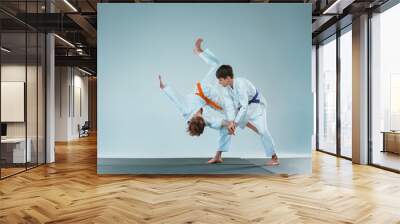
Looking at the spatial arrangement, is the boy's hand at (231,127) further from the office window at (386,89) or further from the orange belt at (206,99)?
the office window at (386,89)

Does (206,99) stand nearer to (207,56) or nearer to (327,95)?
(207,56)

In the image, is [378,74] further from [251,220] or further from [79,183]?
[79,183]

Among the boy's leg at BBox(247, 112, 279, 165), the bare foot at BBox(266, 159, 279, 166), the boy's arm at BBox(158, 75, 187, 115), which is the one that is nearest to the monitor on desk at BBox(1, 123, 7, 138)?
the boy's arm at BBox(158, 75, 187, 115)

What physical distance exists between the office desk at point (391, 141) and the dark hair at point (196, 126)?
12.6 feet

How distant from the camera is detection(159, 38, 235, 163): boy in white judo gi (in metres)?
6.68

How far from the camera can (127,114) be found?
668 centimetres

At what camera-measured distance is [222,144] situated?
668 centimetres

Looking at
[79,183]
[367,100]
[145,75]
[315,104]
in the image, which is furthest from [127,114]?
[315,104]

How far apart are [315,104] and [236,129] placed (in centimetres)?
557

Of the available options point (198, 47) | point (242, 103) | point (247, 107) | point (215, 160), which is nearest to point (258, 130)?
point (247, 107)

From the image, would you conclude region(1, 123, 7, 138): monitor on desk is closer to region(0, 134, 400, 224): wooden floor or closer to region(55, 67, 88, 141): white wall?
region(0, 134, 400, 224): wooden floor

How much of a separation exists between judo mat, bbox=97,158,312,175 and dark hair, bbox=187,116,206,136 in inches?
20.0

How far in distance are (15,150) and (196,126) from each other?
3462mm

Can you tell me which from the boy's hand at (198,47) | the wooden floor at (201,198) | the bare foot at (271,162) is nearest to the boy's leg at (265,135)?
the bare foot at (271,162)
